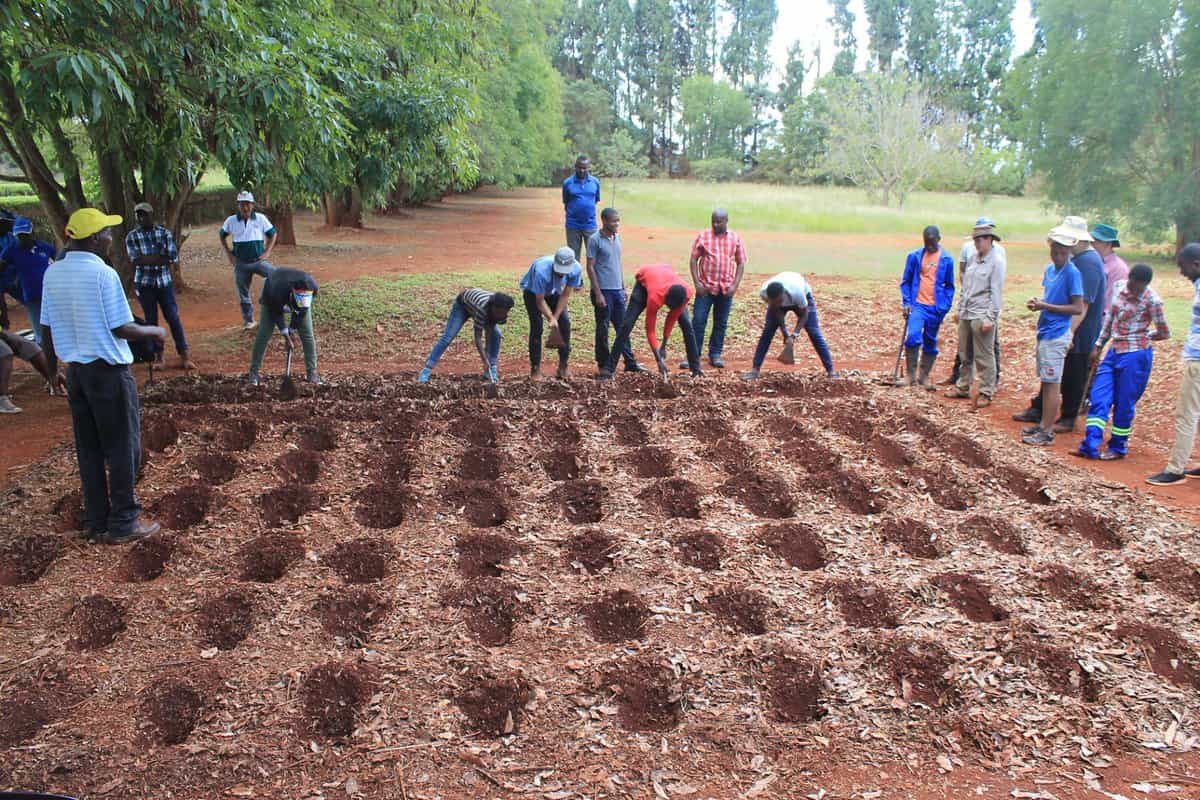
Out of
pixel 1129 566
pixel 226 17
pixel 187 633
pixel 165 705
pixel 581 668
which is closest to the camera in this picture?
pixel 165 705

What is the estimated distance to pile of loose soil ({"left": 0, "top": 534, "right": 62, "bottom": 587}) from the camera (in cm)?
461

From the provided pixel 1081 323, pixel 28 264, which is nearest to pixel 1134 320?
pixel 1081 323

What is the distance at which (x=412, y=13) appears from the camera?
36.6 feet

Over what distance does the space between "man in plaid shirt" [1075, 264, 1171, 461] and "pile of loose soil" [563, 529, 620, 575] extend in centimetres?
421

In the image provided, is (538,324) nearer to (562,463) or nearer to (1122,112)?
(562,463)

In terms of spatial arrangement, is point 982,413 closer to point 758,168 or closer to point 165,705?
point 165,705

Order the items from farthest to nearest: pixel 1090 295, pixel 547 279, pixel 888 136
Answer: pixel 888 136 < pixel 547 279 < pixel 1090 295

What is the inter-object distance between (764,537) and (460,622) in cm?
192

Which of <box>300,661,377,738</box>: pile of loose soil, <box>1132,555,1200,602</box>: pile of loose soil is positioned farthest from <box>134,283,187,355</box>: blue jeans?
<box>1132,555,1200,602</box>: pile of loose soil

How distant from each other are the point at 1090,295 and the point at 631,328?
3984mm

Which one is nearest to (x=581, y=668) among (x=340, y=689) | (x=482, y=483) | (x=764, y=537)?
(x=340, y=689)

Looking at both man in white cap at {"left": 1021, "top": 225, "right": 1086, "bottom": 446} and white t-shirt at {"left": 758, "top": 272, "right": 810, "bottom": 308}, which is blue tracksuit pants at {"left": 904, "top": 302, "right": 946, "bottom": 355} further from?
man in white cap at {"left": 1021, "top": 225, "right": 1086, "bottom": 446}

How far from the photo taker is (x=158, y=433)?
6516mm

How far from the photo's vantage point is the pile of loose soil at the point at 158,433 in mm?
6363
